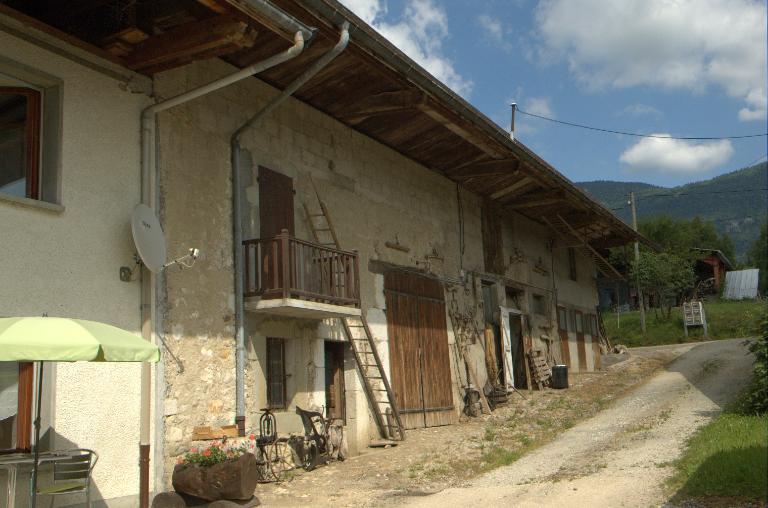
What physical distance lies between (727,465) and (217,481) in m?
4.67

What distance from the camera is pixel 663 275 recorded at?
32625 mm

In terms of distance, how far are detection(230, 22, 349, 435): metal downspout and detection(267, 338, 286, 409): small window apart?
2.60 feet

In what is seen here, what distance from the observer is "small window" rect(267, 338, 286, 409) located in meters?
9.79

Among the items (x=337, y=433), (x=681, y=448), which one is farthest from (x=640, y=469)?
(x=337, y=433)

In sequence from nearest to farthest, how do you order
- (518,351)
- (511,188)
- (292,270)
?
(292,270)
(511,188)
(518,351)

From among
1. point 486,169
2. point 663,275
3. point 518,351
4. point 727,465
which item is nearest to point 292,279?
point 727,465

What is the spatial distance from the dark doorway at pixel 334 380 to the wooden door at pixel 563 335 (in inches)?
403

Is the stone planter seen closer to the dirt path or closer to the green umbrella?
the dirt path

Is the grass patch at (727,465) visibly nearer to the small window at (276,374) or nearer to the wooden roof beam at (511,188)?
the small window at (276,374)

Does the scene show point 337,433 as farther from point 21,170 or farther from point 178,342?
point 21,170

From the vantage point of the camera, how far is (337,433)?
10.2m

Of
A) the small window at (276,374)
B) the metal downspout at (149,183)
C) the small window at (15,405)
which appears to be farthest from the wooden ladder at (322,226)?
the small window at (15,405)

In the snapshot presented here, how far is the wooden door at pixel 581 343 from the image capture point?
22.0m

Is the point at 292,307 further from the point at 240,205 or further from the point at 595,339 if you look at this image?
the point at 595,339
